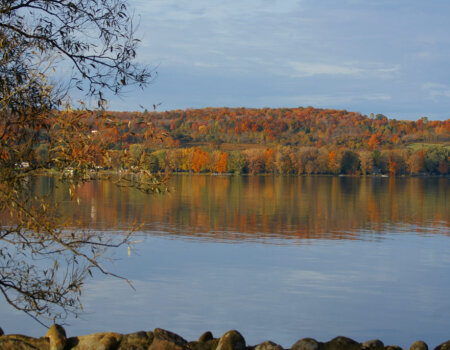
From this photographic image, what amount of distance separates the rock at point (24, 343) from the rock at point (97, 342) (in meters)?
0.27

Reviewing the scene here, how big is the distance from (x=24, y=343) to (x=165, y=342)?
1634 millimetres

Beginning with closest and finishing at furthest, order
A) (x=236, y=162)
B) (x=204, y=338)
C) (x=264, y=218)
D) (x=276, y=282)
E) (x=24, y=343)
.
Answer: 1. (x=24, y=343)
2. (x=204, y=338)
3. (x=276, y=282)
4. (x=264, y=218)
5. (x=236, y=162)

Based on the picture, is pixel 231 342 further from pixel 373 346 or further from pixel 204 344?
pixel 373 346

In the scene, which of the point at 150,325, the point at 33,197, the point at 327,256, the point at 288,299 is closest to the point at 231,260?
the point at 327,256

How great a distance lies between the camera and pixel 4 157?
7434 millimetres

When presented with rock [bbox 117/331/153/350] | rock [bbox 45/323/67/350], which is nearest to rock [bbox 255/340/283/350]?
rock [bbox 117/331/153/350]

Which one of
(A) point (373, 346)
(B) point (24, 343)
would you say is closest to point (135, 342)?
(B) point (24, 343)

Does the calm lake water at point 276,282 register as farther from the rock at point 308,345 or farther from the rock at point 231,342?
the rock at point 308,345

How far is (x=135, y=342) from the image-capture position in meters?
6.80

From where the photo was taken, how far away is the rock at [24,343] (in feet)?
22.6

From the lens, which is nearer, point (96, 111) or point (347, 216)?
point (96, 111)

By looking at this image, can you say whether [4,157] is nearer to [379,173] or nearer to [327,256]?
[327,256]

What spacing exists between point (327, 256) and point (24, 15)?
11895 millimetres

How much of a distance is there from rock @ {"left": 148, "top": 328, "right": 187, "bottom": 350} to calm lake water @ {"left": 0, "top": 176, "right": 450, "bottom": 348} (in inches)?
52.2
